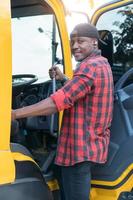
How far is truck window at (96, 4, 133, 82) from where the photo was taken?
415cm

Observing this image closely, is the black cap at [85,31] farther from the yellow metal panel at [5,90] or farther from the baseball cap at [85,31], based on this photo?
the yellow metal panel at [5,90]

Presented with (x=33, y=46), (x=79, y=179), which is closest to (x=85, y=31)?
(x=33, y=46)

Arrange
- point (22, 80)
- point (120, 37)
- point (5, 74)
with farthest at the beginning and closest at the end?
point (120, 37), point (22, 80), point (5, 74)

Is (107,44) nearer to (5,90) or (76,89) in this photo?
(76,89)

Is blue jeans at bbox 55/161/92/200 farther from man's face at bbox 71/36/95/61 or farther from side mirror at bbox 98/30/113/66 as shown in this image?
side mirror at bbox 98/30/113/66

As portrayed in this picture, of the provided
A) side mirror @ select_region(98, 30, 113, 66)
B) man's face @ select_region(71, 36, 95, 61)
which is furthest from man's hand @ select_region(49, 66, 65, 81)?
side mirror @ select_region(98, 30, 113, 66)

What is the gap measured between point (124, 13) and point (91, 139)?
1115 mm

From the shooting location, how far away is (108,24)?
13.9 feet

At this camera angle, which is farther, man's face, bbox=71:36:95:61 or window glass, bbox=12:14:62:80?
window glass, bbox=12:14:62:80

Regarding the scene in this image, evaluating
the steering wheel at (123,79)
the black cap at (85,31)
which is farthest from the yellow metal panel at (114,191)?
the black cap at (85,31)

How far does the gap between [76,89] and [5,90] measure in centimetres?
60

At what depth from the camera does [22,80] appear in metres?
3.83

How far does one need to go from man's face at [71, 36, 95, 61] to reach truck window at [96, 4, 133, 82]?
2.04ft

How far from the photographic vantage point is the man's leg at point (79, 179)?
357cm
